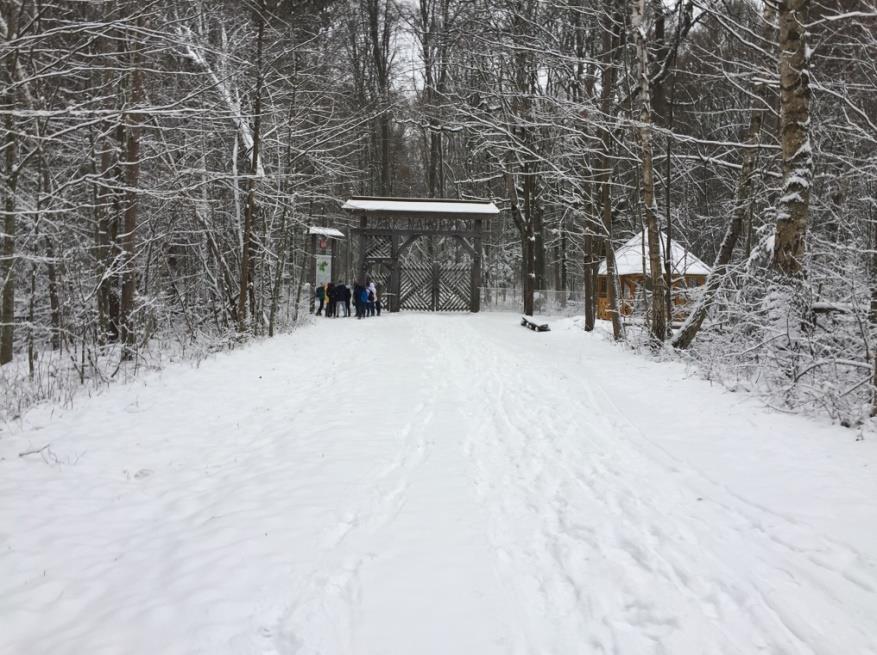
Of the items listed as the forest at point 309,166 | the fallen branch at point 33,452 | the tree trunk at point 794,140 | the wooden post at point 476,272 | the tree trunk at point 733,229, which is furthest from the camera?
the wooden post at point 476,272

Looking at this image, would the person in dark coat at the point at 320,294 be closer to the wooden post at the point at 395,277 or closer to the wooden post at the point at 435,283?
the wooden post at the point at 395,277

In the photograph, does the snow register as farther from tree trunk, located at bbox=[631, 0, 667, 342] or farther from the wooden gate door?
tree trunk, located at bbox=[631, 0, 667, 342]

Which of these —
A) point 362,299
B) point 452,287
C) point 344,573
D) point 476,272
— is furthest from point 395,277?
point 344,573

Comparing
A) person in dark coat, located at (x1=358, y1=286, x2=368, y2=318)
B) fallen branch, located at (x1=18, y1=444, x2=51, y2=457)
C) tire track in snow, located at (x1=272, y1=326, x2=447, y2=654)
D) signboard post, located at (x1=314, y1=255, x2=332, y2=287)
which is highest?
signboard post, located at (x1=314, y1=255, x2=332, y2=287)

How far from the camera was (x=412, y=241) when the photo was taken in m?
23.5

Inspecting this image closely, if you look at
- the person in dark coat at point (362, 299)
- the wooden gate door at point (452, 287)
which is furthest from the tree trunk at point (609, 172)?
the wooden gate door at point (452, 287)

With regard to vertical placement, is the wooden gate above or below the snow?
below

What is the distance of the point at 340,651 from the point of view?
225 cm

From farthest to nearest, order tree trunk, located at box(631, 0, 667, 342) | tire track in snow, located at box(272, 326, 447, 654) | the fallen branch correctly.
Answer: tree trunk, located at box(631, 0, 667, 342), the fallen branch, tire track in snow, located at box(272, 326, 447, 654)

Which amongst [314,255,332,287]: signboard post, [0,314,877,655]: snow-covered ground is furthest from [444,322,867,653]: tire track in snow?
[314,255,332,287]: signboard post

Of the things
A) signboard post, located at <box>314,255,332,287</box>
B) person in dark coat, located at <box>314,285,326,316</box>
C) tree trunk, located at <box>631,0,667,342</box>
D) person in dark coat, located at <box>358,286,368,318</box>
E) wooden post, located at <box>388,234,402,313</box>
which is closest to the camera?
tree trunk, located at <box>631,0,667,342</box>

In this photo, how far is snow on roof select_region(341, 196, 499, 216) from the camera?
22.6 meters

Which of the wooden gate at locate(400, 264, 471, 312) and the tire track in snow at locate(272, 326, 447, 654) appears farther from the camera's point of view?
the wooden gate at locate(400, 264, 471, 312)

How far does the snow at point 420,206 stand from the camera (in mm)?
22578
